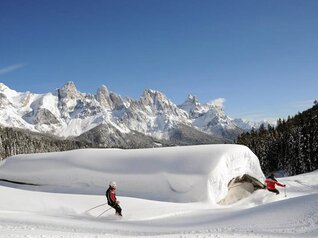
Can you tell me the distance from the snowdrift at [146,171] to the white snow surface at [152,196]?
0.07 metres

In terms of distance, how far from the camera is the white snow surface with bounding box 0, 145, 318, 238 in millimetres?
16469

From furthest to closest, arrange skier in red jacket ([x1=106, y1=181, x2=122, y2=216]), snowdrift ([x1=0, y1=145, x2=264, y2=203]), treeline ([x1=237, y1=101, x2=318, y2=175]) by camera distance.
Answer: treeline ([x1=237, y1=101, x2=318, y2=175]), snowdrift ([x1=0, y1=145, x2=264, y2=203]), skier in red jacket ([x1=106, y1=181, x2=122, y2=216])

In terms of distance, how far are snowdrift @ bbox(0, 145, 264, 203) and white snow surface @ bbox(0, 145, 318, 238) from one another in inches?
2.7

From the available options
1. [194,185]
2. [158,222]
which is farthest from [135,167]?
[158,222]

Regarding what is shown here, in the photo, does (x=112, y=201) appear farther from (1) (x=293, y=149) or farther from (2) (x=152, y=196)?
(1) (x=293, y=149)

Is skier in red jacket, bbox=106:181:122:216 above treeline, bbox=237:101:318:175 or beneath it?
beneath

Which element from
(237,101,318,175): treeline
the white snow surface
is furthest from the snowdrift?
(237,101,318,175): treeline

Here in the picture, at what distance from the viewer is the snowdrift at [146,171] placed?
2747 centimetres

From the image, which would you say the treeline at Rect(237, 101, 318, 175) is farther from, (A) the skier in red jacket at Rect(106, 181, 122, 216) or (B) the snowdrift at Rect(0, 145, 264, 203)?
(A) the skier in red jacket at Rect(106, 181, 122, 216)

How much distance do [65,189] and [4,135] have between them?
149m

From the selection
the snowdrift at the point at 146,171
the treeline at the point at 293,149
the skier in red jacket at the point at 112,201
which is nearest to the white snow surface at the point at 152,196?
the snowdrift at the point at 146,171

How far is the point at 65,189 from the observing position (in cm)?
2967

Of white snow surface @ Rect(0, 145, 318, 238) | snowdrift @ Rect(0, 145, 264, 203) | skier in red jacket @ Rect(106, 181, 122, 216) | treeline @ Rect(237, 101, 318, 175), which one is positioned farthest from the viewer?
treeline @ Rect(237, 101, 318, 175)

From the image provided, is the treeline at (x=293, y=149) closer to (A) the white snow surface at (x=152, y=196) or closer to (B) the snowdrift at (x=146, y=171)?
(A) the white snow surface at (x=152, y=196)
